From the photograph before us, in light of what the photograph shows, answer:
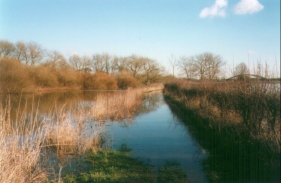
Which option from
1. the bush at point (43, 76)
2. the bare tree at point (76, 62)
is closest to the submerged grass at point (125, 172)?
the bush at point (43, 76)

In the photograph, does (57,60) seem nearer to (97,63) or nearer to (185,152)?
(97,63)

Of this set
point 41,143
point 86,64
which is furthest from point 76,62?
point 41,143

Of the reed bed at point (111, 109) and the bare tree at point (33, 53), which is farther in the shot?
the bare tree at point (33, 53)

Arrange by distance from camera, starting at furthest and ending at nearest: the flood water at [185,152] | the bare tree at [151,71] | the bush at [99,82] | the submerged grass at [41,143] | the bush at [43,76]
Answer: the bare tree at [151,71], the bush at [99,82], the bush at [43,76], the flood water at [185,152], the submerged grass at [41,143]

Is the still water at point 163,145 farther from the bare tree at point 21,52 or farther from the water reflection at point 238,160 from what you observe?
the bare tree at point 21,52

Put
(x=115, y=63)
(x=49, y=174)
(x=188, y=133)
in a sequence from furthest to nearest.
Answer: (x=115, y=63) < (x=188, y=133) < (x=49, y=174)

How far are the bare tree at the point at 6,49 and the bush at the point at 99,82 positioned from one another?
14765mm

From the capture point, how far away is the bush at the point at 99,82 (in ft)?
137

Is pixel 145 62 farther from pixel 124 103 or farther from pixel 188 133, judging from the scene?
pixel 188 133

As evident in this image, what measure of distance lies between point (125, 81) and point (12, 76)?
22.0m

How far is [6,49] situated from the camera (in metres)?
28.0

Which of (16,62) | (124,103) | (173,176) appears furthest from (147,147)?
(16,62)

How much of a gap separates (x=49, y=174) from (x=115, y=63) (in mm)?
44097

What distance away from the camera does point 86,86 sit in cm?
4297
